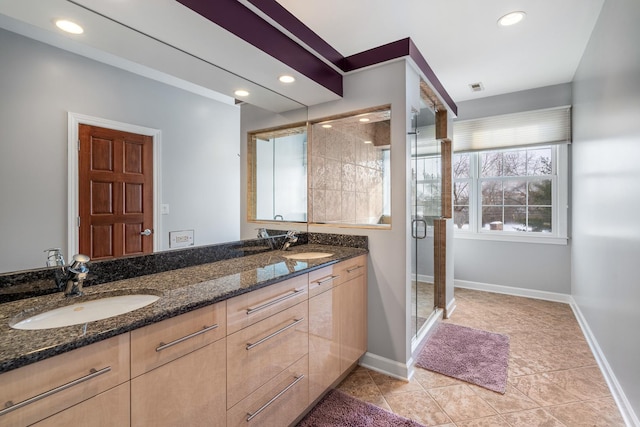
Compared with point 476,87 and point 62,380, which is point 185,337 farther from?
point 476,87

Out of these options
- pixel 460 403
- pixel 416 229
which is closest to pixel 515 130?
pixel 416 229

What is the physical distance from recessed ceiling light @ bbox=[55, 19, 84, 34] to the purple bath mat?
2870 mm

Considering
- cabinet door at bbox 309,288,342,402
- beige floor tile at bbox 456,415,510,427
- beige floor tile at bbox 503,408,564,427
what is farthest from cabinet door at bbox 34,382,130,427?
beige floor tile at bbox 503,408,564,427

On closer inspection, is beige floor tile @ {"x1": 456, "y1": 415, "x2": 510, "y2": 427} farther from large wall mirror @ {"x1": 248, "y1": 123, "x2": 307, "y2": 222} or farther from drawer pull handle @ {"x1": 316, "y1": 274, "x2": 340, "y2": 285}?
large wall mirror @ {"x1": 248, "y1": 123, "x2": 307, "y2": 222}

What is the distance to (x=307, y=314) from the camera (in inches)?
66.1

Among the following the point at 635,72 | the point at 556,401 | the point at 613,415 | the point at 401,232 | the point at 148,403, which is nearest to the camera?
the point at 148,403

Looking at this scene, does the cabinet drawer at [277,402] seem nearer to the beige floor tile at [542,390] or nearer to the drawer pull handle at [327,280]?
the drawer pull handle at [327,280]

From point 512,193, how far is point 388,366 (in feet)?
10.1

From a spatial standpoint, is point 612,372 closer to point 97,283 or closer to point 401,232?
point 401,232

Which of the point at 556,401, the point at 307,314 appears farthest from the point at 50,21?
the point at 556,401

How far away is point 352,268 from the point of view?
2.12 meters

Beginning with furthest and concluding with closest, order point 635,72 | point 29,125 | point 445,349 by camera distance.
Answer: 1. point 445,349
2. point 635,72
3. point 29,125

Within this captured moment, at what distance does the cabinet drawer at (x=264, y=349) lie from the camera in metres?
1.25

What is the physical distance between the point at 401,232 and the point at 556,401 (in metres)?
1.41
